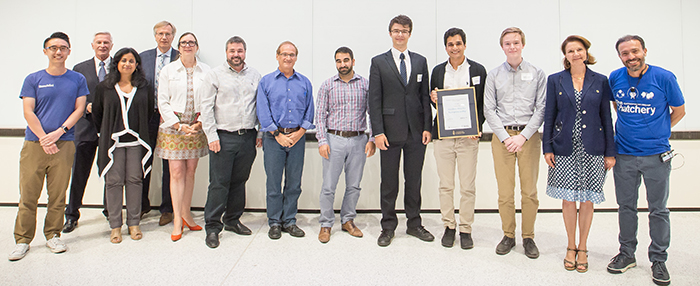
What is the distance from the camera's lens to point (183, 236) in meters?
3.10

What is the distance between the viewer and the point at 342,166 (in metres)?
Answer: 3.10

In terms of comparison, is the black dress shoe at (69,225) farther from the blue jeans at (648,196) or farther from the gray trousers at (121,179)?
the blue jeans at (648,196)

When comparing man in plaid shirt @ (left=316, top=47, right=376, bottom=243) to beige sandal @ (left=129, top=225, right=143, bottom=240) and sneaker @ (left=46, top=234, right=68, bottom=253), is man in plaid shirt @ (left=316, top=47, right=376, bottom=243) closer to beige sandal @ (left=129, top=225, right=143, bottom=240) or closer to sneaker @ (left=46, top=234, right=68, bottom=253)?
beige sandal @ (left=129, top=225, right=143, bottom=240)

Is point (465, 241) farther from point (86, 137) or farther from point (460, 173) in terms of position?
point (86, 137)

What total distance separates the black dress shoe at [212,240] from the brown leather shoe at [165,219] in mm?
787

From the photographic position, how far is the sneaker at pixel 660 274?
7.32 ft

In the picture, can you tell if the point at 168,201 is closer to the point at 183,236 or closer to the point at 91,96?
the point at 183,236

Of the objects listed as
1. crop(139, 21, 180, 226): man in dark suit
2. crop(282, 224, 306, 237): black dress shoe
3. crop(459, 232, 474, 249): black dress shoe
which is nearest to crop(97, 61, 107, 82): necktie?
crop(139, 21, 180, 226): man in dark suit

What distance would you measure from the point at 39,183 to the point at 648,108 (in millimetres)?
4405

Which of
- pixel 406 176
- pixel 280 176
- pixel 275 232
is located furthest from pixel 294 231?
pixel 406 176

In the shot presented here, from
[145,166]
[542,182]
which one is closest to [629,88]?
[542,182]

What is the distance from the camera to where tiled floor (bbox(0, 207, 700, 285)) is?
2.29 m

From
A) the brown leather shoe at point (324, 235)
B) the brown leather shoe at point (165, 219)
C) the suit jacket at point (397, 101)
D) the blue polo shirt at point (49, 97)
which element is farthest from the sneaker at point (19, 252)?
the suit jacket at point (397, 101)

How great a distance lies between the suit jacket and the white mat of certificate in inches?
6.6
